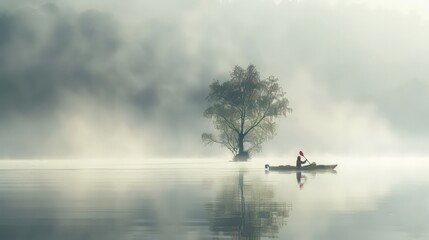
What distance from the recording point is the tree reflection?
2202 centimetres

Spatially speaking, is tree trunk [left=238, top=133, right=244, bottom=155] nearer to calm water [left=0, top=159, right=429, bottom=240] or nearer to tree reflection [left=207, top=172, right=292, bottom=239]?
calm water [left=0, top=159, right=429, bottom=240]

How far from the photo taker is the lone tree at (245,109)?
107 meters

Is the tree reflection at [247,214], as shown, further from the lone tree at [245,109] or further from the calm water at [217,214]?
the lone tree at [245,109]

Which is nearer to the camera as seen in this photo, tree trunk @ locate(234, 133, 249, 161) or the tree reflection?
the tree reflection

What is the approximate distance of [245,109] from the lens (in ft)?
355

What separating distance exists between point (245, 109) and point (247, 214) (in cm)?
8180

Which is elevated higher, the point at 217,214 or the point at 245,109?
the point at 245,109

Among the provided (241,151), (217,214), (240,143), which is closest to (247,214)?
(217,214)

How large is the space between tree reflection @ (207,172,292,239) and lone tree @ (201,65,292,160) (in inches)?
2717

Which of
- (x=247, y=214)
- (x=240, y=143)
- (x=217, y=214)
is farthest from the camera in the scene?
(x=240, y=143)

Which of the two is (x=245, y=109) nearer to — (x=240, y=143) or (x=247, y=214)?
(x=240, y=143)

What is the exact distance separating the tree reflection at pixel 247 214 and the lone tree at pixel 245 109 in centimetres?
6902

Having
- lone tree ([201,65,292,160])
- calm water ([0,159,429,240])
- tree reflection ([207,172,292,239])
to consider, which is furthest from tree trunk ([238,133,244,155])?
tree reflection ([207,172,292,239])

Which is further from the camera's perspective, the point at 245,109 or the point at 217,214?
Answer: the point at 245,109
